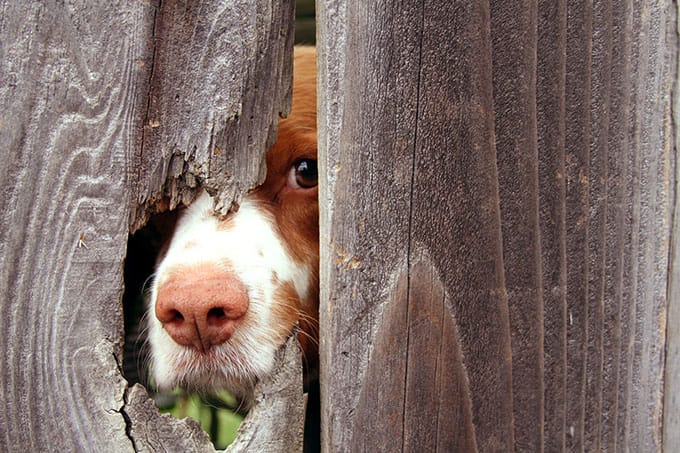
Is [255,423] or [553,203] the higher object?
[553,203]

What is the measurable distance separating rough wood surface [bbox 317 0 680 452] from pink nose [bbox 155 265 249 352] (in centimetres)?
55

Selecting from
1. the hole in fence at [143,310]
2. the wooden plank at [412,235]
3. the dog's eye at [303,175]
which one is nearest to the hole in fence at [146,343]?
the hole in fence at [143,310]

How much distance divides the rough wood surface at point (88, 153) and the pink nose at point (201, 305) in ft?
1.40

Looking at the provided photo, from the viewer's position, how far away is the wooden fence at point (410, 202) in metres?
1.38

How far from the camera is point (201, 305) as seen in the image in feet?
6.16

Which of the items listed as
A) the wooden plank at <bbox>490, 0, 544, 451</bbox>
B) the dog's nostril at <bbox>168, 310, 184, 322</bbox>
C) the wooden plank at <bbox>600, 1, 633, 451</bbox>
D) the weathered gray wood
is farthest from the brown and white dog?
the wooden plank at <bbox>600, 1, 633, 451</bbox>

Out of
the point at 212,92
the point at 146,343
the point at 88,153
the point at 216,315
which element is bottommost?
the point at 146,343

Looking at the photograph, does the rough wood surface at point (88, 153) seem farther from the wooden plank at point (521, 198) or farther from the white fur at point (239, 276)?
the white fur at point (239, 276)

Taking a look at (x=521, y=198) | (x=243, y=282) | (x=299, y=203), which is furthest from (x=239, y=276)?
(x=521, y=198)

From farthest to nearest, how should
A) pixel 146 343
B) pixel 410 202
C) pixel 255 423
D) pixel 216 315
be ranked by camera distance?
pixel 146 343
pixel 216 315
pixel 255 423
pixel 410 202

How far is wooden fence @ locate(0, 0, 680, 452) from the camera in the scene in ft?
4.53

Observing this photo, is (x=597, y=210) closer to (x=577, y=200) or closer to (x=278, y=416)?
(x=577, y=200)

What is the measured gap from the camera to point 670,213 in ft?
4.75

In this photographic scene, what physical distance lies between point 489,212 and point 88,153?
0.75m
